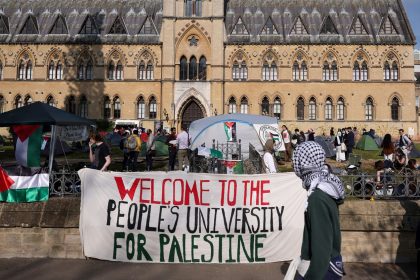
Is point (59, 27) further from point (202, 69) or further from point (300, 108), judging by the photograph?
point (300, 108)

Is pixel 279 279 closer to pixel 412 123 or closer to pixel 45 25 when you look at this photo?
pixel 412 123

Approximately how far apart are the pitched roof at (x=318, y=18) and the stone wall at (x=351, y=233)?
121 feet

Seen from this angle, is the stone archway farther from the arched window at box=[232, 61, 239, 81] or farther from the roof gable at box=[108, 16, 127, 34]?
the roof gable at box=[108, 16, 127, 34]

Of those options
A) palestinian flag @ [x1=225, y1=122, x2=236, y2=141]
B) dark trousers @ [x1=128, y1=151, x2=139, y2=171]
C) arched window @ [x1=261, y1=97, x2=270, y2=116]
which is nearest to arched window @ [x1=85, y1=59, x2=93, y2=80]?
arched window @ [x1=261, y1=97, x2=270, y2=116]

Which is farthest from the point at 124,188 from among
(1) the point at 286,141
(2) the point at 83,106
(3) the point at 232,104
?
(2) the point at 83,106

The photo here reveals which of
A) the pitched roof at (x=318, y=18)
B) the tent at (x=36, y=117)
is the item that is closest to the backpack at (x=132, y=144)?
the tent at (x=36, y=117)

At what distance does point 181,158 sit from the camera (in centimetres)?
1741

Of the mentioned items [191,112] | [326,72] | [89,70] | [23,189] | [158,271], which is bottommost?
[158,271]

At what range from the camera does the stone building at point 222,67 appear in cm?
4316

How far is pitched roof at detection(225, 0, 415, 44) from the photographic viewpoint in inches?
1726

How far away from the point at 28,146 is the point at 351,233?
8.38m

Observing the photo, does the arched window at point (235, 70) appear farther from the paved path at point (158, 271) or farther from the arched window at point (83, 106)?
the paved path at point (158, 271)

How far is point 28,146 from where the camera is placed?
10969mm

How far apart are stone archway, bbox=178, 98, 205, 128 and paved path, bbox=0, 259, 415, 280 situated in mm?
35486
